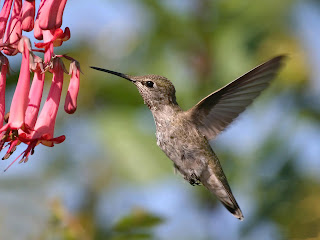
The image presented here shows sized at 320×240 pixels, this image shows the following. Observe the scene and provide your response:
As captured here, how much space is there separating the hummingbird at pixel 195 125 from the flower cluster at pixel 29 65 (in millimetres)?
899

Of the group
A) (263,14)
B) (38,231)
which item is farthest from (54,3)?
(263,14)

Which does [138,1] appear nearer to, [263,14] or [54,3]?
[263,14]

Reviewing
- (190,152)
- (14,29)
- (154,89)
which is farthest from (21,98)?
(190,152)

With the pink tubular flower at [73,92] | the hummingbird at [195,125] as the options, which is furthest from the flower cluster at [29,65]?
the hummingbird at [195,125]

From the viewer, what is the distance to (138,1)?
167 inches

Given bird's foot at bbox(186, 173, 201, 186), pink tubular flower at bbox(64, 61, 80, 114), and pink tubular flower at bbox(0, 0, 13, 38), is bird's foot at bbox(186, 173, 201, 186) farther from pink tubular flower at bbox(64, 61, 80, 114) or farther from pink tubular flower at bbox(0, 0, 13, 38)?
pink tubular flower at bbox(0, 0, 13, 38)

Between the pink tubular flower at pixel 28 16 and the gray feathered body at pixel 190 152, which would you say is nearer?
the pink tubular flower at pixel 28 16

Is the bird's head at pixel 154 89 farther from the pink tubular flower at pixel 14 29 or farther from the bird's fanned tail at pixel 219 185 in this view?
the pink tubular flower at pixel 14 29

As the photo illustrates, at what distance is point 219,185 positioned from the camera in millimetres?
3668

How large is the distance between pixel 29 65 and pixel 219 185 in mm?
1528

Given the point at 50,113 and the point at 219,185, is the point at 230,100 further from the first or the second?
the point at 50,113


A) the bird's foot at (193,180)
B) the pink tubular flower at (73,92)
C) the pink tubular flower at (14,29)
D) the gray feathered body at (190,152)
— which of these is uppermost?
Result: the pink tubular flower at (14,29)

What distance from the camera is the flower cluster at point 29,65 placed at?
2.49 m

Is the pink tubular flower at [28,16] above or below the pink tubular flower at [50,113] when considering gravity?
above
